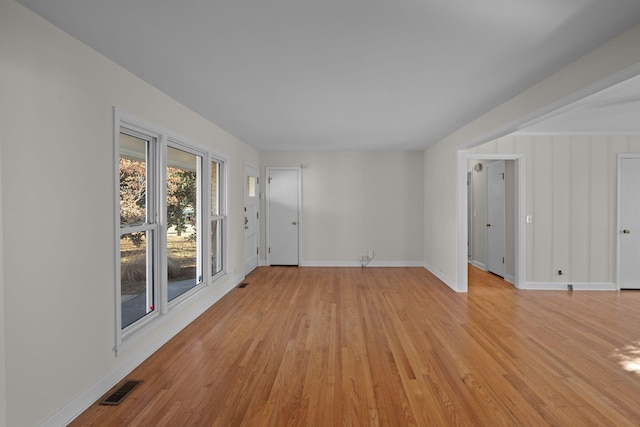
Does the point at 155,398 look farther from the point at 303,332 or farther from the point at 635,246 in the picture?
the point at 635,246

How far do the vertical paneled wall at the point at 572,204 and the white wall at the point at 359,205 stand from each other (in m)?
2.20

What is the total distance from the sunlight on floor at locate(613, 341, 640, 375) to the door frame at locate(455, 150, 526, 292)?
6.93 feet

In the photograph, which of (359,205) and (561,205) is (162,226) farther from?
(561,205)

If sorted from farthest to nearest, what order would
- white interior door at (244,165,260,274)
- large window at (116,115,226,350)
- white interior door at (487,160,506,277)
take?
white interior door at (244,165,260,274), white interior door at (487,160,506,277), large window at (116,115,226,350)

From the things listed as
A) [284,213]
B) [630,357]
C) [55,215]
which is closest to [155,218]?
[55,215]

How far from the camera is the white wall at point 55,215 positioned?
1767 mm

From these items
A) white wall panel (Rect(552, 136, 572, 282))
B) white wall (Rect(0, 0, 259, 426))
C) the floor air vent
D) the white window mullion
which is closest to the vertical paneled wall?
white wall panel (Rect(552, 136, 572, 282))

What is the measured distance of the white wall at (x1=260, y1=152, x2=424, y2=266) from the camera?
23.6 feet

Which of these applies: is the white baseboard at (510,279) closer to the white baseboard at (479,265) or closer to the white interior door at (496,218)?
the white interior door at (496,218)

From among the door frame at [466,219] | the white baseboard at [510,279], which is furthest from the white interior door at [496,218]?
the door frame at [466,219]

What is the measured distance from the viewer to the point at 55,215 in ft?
6.70

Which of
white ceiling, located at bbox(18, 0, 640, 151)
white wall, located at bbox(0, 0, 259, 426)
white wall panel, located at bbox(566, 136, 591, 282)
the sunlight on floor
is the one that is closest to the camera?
white wall, located at bbox(0, 0, 259, 426)

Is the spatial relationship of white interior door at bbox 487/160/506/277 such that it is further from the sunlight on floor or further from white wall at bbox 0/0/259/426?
white wall at bbox 0/0/259/426

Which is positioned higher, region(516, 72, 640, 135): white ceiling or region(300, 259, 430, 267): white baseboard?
region(516, 72, 640, 135): white ceiling
